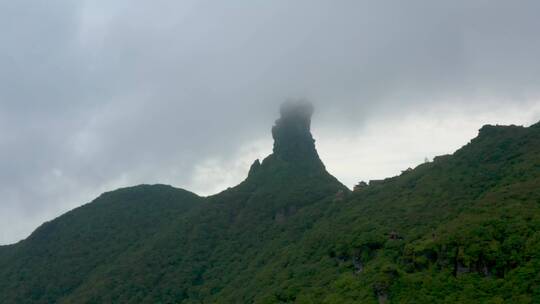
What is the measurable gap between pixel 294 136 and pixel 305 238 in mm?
37606

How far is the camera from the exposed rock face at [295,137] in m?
107

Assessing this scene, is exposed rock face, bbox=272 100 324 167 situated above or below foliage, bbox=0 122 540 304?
above

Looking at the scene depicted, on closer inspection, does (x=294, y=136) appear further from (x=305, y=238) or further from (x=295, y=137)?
(x=305, y=238)

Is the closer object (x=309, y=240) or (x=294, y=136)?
(x=309, y=240)

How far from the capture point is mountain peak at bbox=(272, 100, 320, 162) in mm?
107250

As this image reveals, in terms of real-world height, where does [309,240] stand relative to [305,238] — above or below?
below

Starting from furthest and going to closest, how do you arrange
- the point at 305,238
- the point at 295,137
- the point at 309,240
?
the point at 295,137 < the point at 305,238 < the point at 309,240

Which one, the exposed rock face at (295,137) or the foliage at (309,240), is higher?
the exposed rock face at (295,137)

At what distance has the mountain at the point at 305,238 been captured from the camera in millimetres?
50281

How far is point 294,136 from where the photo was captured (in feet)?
359

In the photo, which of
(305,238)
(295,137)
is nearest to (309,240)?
(305,238)

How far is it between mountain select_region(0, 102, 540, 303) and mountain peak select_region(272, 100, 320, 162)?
0.72 ft

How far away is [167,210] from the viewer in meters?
110

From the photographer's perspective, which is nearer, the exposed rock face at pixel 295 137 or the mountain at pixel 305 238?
the mountain at pixel 305 238
